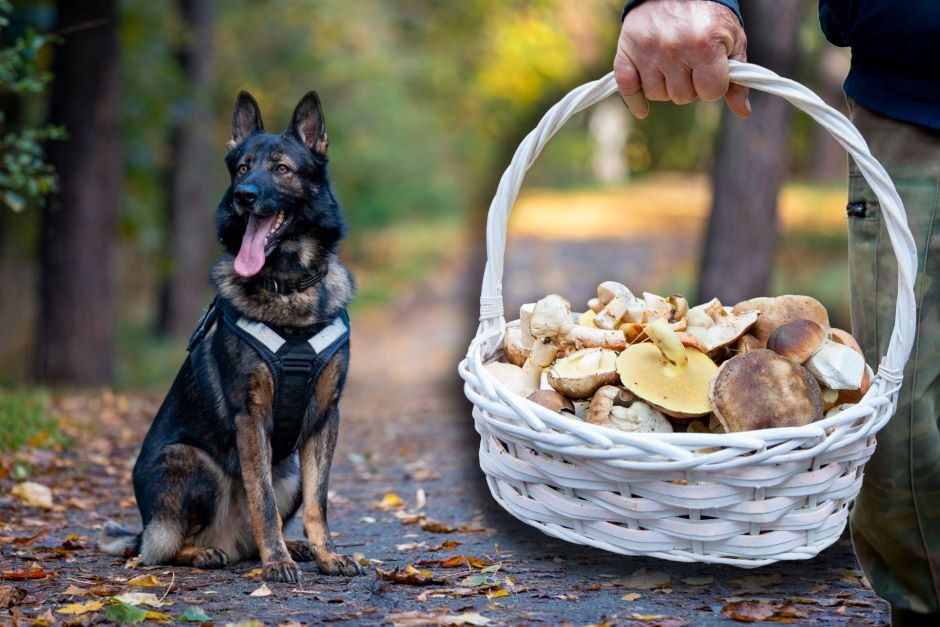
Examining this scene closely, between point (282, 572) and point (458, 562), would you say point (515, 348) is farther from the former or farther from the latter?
point (282, 572)

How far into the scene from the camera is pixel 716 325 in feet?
10.5

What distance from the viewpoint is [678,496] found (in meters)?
2.61

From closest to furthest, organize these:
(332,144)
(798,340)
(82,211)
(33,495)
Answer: (798,340)
(33,495)
(82,211)
(332,144)

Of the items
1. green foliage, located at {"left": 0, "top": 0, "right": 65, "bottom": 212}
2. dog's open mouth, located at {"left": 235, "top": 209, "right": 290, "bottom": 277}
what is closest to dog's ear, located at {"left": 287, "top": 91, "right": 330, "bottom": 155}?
dog's open mouth, located at {"left": 235, "top": 209, "right": 290, "bottom": 277}

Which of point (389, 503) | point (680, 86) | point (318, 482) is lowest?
point (389, 503)

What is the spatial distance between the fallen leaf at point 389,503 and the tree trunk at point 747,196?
523 centimetres

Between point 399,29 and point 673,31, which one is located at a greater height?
point 399,29

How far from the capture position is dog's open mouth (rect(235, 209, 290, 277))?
3586 mm

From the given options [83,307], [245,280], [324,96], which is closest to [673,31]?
[245,280]

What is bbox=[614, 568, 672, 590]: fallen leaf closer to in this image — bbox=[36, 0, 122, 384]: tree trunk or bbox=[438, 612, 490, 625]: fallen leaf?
bbox=[438, 612, 490, 625]: fallen leaf

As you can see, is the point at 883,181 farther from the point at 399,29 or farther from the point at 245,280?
the point at 399,29

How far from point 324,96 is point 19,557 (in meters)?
13.9

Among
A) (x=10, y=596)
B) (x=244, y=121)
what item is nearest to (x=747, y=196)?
(x=244, y=121)

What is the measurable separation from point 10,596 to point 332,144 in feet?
48.0
